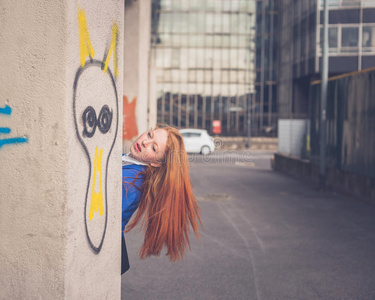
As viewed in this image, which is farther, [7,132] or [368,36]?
[368,36]

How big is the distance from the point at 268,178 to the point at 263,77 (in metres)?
41.1

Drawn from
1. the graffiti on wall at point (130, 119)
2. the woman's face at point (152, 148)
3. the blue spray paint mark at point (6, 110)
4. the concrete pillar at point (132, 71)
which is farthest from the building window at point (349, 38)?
the blue spray paint mark at point (6, 110)

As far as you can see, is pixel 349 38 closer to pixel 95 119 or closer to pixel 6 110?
pixel 95 119

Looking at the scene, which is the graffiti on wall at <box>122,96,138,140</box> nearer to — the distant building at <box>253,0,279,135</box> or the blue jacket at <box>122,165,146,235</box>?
the blue jacket at <box>122,165,146,235</box>

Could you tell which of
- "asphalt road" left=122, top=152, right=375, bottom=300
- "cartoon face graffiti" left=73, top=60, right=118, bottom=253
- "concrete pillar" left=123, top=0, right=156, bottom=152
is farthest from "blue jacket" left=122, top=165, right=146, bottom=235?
"concrete pillar" left=123, top=0, right=156, bottom=152

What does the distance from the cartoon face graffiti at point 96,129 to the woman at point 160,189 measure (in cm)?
37

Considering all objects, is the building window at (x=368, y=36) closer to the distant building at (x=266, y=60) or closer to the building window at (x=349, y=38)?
the building window at (x=349, y=38)

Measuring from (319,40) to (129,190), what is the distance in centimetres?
3756

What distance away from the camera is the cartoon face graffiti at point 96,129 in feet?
7.25

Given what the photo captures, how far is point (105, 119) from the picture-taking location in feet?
8.15

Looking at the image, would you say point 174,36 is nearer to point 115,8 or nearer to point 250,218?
point 250,218

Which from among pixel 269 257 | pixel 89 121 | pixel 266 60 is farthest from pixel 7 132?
pixel 266 60

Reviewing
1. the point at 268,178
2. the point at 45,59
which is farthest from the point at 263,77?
the point at 45,59

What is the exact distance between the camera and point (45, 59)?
2043mm
